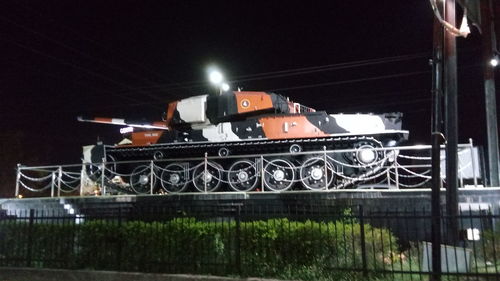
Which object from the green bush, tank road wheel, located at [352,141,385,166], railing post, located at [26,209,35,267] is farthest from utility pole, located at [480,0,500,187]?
railing post, located at [26,209,35,267]

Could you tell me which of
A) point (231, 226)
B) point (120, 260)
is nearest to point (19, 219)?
point (120, 260)

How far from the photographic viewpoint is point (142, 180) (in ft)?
58.0

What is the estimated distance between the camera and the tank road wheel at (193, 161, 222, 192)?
1650 centimetres

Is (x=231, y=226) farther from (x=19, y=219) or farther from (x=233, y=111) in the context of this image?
(x=233, y=111)

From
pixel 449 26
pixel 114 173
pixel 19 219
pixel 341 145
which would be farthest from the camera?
pixel 114 173

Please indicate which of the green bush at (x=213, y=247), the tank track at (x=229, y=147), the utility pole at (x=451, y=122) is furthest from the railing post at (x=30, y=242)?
the utility pole at (x=451, y=122)

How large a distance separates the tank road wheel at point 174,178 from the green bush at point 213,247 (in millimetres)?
5640

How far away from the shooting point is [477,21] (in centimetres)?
1263

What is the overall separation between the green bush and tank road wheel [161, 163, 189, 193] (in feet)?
18.5

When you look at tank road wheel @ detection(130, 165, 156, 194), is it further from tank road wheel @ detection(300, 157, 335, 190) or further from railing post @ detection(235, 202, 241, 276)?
railing post @ detection(235, 202, 241, 276)

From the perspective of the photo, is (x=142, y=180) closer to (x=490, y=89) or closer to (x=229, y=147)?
(x=229, y=147)

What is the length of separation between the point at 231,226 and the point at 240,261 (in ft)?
2.66

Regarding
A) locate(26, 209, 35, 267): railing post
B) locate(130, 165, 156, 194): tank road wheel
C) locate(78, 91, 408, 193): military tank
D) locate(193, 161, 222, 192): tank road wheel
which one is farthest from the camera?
locate(130, 165, 156, 194): tank road wheel

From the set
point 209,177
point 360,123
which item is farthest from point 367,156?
point 209,177
